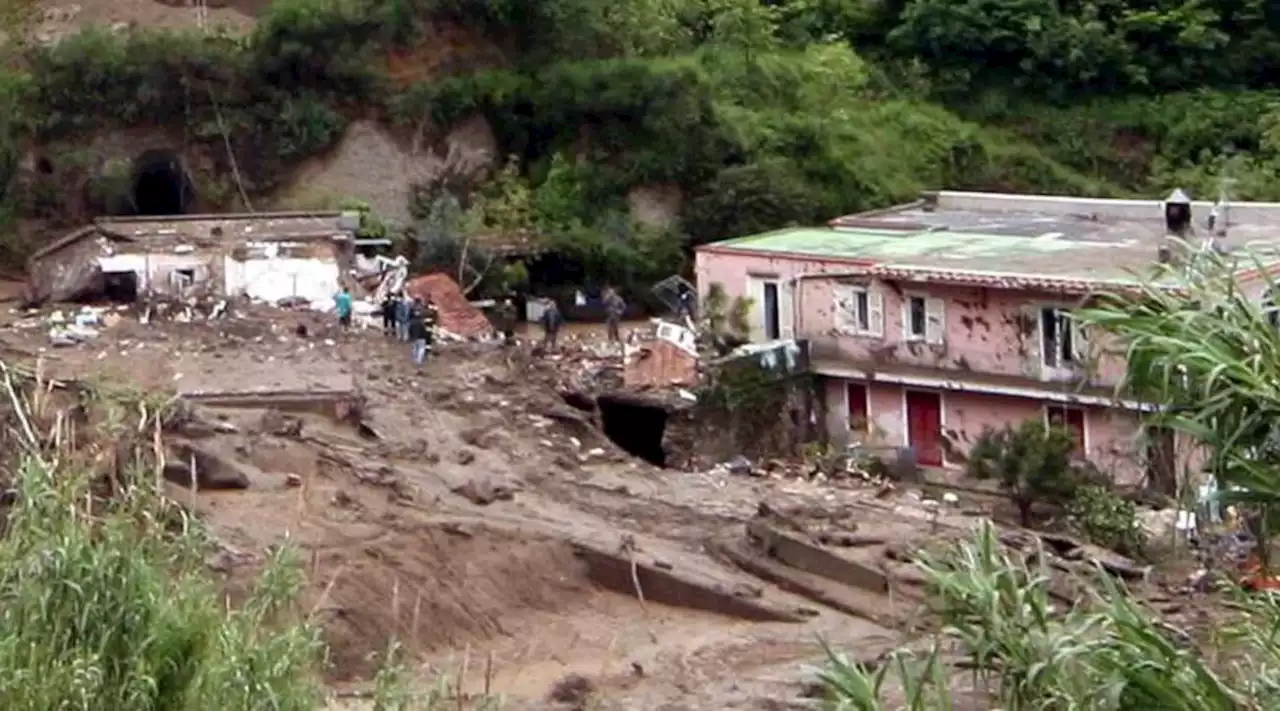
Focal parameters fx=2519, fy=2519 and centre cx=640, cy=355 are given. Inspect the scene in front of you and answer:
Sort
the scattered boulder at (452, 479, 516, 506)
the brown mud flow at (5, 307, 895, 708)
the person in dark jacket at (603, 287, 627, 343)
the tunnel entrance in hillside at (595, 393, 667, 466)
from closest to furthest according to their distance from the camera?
the brown mud flow at (5, 307, 895, 708), the scattered boulder at (452, 479, 516, 506), the tunnel entrance in hillside at (595, 393, 667, 466), the person in dark jacket at (603, 287, 627, 343)

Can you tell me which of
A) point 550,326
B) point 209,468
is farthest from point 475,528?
point 550,326

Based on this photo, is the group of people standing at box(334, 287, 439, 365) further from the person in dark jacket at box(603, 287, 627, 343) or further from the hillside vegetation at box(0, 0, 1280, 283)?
the hillside vegetation at box(0, 0, 1280, 283)

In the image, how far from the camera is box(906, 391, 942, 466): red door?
2652 centimetres

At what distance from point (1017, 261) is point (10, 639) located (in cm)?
1824

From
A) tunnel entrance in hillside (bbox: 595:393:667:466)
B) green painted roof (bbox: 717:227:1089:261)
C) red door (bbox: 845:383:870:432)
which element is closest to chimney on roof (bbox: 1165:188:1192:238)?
green painted roof (bbox: 717:227:1089:261)

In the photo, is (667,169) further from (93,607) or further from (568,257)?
(93,607)

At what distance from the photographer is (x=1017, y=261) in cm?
2711

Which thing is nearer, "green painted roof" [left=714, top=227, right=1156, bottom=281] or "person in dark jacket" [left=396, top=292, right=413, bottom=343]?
"green painted roof" [left=714, top=227, right=1156, bottom=281]

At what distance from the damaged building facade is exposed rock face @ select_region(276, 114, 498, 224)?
277 centimetres

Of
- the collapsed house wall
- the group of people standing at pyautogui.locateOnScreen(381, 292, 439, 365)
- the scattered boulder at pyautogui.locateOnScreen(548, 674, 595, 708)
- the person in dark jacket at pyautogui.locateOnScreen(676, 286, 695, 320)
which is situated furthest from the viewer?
the person in dark jacket at pyautogui.locateOnScreen(676, 286, 695, 320)

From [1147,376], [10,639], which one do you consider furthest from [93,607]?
[1147,376]

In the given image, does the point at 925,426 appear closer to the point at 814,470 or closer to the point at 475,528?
the point at 814,470

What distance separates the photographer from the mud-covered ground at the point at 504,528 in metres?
18.7

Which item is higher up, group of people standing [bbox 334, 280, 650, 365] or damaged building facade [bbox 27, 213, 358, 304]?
damaged building facade [bbox 27, 213, 358, 304]
